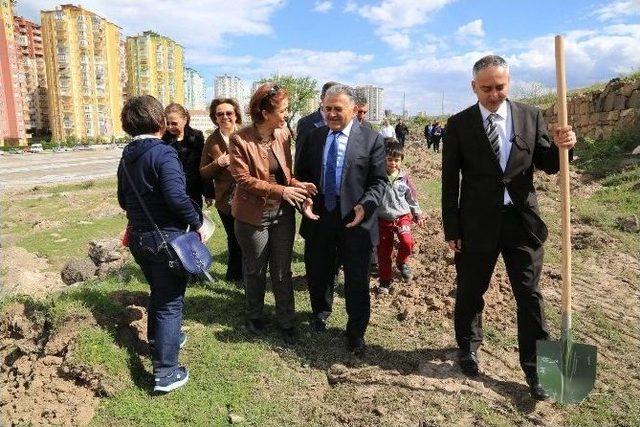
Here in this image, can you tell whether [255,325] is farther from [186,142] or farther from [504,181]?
[504,181]

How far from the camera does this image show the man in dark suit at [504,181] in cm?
296

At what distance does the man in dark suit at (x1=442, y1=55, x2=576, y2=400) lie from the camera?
296 cm

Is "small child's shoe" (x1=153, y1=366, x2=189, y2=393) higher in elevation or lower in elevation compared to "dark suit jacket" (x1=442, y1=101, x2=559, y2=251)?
lower

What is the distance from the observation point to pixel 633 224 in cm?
725

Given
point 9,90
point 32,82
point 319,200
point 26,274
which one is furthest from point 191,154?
point 32,82

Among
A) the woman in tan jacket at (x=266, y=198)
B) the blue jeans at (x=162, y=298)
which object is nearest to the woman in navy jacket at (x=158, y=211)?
the blue jeans at (x=162, y=298)

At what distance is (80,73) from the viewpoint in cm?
6078

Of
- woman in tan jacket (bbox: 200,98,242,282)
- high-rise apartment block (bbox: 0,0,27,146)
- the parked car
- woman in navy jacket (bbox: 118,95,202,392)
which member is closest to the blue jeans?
woman in navy jacket (bbox: 118,95,202,392)

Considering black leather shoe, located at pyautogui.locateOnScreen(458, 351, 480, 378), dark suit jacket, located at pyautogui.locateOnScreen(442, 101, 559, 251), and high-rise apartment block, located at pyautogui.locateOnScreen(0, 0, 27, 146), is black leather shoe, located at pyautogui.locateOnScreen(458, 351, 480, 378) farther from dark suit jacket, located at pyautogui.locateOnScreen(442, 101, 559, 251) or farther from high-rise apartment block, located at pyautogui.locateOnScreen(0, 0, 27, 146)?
high-rise apartment block, located at pyautogui.locateOnScreen(0, 0, 27, 146)

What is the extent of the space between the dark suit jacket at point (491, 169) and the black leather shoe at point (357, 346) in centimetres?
117

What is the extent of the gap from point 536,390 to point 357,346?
4.28 feet

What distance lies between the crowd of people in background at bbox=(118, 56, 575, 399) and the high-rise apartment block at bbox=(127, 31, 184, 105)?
2843 inches

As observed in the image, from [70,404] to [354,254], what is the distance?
2.14 m

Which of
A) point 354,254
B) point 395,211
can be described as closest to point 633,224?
point 395,211
